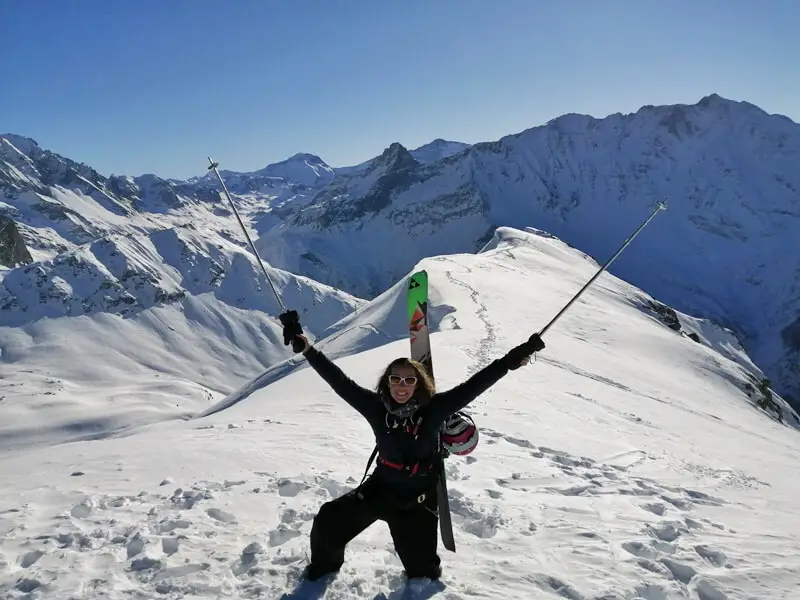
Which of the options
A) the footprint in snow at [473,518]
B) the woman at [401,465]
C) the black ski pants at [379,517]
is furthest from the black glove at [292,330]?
the footprint in snow at [473,518]

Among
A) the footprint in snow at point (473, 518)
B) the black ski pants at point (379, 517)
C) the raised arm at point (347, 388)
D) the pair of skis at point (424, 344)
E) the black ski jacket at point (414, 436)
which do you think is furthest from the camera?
the footprint in snow at point (473, 518)

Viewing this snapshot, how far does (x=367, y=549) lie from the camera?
7.89m

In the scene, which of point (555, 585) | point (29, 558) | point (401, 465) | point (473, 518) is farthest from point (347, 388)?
point (29, 558)

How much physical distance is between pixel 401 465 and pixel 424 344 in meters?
2.45

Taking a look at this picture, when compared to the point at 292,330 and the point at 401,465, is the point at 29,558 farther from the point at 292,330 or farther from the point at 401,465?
the point at 401,465

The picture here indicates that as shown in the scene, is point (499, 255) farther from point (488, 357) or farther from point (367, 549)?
point (367, 549)

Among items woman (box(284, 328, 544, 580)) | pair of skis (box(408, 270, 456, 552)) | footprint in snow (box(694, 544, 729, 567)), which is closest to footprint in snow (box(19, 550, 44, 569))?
woman (box(284, 328, 544, 580))

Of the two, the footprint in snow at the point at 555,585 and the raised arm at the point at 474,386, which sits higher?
the raised arm at the point at 474,386

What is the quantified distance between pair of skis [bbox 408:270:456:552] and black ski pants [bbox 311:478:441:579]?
0.49m

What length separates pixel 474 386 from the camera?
24.3 feet

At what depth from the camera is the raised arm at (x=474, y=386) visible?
24.1 ft

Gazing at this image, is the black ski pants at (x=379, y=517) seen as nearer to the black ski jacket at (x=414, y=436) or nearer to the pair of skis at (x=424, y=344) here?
the black ski jacket at (x=414, y=436)

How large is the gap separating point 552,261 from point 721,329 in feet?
95.8

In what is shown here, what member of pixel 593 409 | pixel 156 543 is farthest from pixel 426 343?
pixel 593 409
